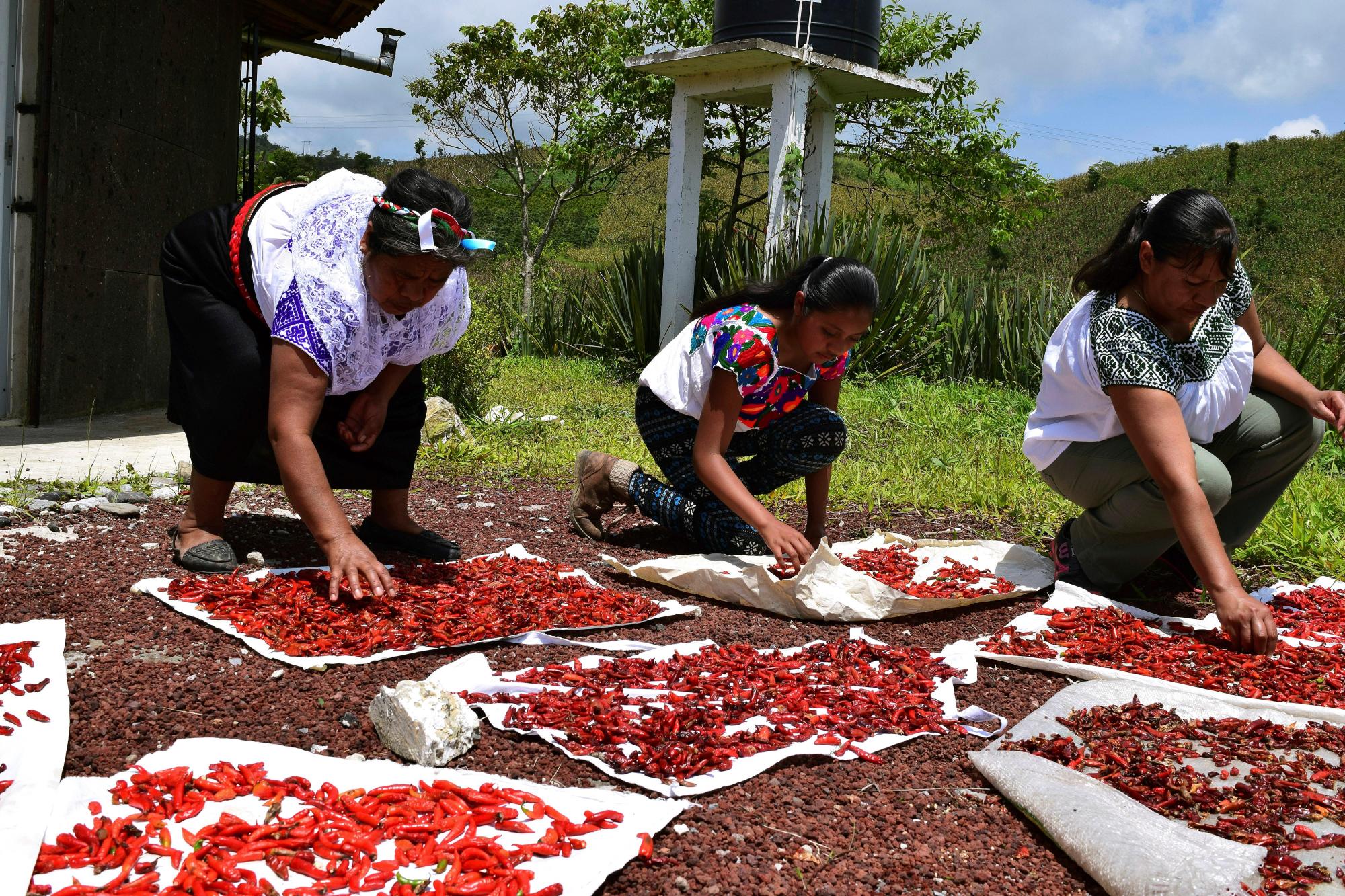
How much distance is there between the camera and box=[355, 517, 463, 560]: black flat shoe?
11.7ft

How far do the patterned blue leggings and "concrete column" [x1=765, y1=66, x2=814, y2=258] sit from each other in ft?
14.4

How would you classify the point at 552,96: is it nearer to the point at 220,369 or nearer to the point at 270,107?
the point at 270,107

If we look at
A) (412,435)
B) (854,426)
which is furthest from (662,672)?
(854,426)

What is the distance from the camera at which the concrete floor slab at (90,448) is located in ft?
14.9

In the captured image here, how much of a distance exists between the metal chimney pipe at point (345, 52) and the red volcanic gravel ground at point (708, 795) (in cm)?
680

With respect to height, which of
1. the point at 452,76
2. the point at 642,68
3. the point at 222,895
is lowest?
the point at 222,895

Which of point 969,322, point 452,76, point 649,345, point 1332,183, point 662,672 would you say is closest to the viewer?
point 662,672

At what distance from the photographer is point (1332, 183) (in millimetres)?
29703

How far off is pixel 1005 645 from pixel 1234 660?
57 centimetres

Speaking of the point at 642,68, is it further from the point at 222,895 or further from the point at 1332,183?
the point at 1332,183

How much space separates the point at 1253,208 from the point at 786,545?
29940 mm

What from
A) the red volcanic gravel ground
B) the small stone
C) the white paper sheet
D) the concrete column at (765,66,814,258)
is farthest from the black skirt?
the concrete column at (765,66,814,258)


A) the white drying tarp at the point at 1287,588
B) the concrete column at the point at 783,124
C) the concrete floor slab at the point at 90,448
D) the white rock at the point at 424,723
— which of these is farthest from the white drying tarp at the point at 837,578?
the concrete column at the point at 783,124

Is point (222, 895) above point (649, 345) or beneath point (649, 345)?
beneath
